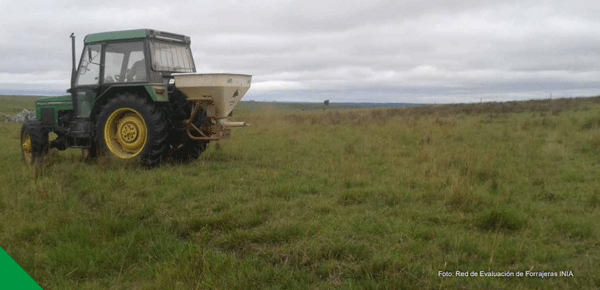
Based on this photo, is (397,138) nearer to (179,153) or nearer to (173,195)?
(179,153)

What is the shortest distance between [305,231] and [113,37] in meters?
5.78

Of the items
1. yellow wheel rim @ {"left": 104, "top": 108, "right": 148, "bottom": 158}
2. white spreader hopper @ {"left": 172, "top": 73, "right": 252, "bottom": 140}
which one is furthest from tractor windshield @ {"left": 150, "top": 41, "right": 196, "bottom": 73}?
yellow wheel rim @ {"left": 104, "top": 108, "right": 148, "bottom": 158}

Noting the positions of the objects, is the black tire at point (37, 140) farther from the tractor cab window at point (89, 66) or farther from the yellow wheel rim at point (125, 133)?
the yellow wheel rim at point (125, 133)

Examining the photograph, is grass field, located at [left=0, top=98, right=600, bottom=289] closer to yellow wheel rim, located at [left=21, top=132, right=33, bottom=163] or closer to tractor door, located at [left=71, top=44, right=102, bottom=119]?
yellow wheel rim, located at [left=21, top=132, right=33, bottom=163]

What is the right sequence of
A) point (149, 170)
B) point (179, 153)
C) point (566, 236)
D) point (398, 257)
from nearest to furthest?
point (398, 257) < point (566, 236) < point (149, 170) < point (179, 153)

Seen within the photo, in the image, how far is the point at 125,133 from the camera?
8.40m

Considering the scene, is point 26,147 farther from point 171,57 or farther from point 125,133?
point 171,57

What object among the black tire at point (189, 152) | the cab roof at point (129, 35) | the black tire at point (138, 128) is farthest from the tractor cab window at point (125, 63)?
the black tire at point (189, 152)

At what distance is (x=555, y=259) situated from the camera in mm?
3871

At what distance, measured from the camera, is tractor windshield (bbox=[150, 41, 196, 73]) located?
8.27 m

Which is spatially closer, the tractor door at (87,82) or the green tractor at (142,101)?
the green tractor at (142,101)

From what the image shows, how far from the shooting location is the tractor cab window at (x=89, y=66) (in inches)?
339

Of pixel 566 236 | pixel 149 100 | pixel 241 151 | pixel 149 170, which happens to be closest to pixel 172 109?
pixel 149 100

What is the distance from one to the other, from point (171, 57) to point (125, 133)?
163 cm
